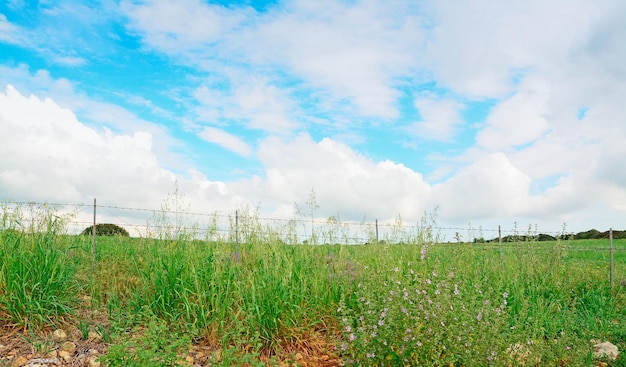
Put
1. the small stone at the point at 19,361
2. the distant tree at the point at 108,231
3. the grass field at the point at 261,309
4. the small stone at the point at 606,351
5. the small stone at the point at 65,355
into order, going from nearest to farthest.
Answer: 1. the grass field at the point at 261,309
2. the small stone at the point at 19,361
3. the small stone at the point at 65,355
4. the small stone at the point at 606,351
5. the distant tree at the point at 108,231

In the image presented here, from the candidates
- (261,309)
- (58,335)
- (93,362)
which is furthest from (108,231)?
(261,309)

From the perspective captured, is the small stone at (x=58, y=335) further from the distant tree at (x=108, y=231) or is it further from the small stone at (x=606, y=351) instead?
the small stone at (x=606, y=351)

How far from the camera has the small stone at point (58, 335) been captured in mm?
5062

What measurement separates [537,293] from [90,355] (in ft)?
22.0

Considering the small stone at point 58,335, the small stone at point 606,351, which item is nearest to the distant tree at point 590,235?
the small stone at point 606,351

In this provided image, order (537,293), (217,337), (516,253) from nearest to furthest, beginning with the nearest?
(217,337)
(537,293)
(516,253)

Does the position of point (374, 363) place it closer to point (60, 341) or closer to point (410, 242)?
point (60, 341)

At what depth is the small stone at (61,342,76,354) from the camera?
4910 millimetres

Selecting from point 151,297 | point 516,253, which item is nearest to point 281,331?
point 151,297

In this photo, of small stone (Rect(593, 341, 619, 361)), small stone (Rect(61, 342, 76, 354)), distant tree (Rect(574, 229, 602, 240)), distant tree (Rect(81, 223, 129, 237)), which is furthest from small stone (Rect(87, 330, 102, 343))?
distant tree (Rect(574, 229, 602, 240))

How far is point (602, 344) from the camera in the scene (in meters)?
6.20

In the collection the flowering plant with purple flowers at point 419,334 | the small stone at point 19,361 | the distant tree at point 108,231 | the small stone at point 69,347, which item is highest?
the distant tree at point 108,231

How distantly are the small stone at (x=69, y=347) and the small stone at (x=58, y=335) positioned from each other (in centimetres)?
12

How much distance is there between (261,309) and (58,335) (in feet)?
6.80
